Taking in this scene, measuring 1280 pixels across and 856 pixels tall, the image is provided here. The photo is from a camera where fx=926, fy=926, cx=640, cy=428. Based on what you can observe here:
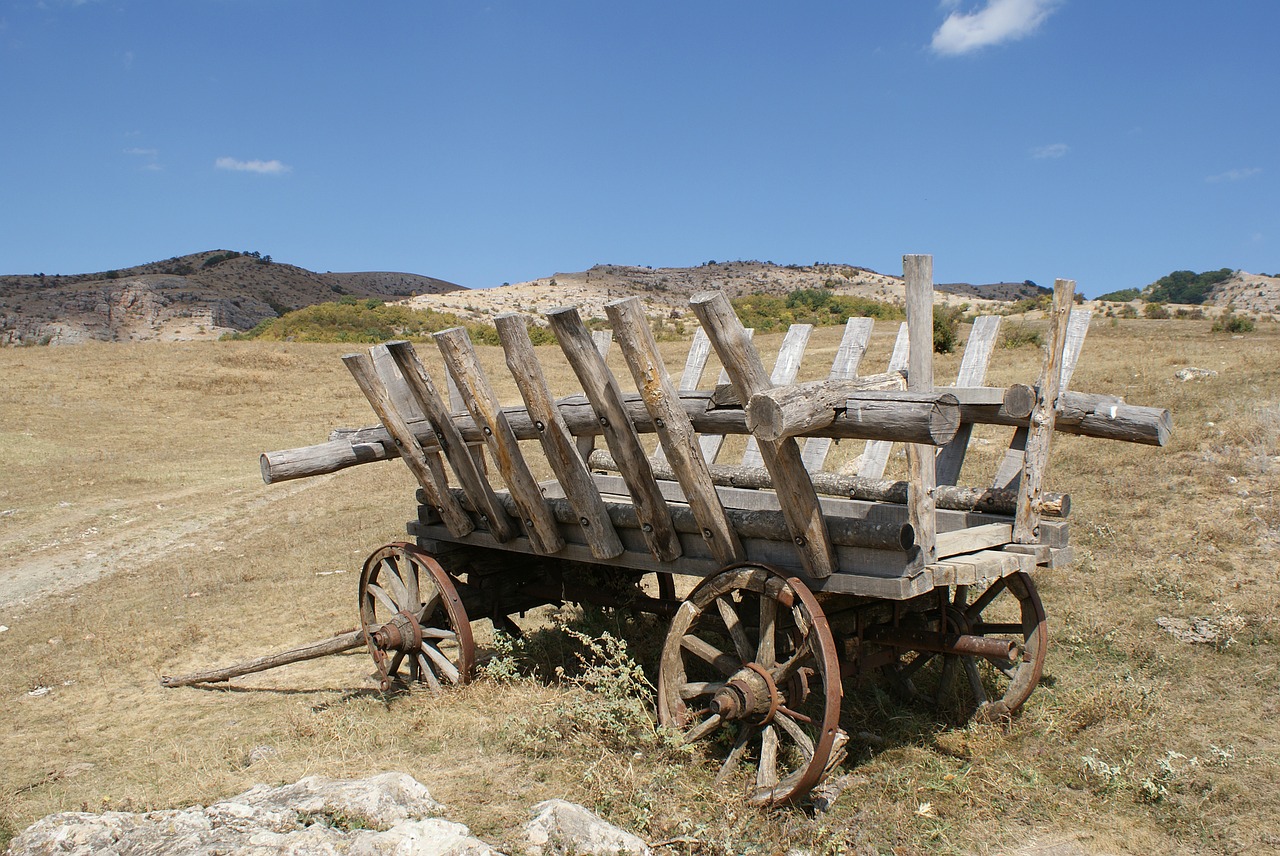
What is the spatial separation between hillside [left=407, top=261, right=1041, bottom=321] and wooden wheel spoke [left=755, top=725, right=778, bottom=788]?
46.6 metres

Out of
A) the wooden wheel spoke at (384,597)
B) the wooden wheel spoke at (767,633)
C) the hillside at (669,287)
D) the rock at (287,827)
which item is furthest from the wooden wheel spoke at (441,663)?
the hillside at (669,287)

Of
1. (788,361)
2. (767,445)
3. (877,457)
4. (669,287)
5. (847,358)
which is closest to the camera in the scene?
(767,445)

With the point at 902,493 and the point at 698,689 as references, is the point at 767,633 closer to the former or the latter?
the point at 698,689

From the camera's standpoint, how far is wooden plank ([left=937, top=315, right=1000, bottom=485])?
5480mm

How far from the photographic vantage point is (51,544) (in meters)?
12.7

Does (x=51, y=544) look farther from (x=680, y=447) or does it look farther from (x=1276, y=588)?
(x=1276, y=588)

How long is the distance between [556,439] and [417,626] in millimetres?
2069

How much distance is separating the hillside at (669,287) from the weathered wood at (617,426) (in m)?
45.8

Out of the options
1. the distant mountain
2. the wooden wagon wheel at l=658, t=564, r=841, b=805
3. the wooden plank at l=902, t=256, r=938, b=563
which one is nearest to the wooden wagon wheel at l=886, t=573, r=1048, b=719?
the wooden plank at l=902, t=256, r=938, b=563

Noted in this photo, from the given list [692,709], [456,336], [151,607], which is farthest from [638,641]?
[151,607]

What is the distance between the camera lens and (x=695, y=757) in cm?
452

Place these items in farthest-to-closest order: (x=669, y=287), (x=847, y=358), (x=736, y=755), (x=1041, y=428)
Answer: (x=669, y=287), (x=847, y=358), (x=1041, y=428), (x=736, y=755)

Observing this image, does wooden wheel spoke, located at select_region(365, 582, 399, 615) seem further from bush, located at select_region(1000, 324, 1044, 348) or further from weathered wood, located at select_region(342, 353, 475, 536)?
bush, located at select_region(1000, 324, 1044, 348)

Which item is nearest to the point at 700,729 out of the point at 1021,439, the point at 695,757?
the point at 695,757
